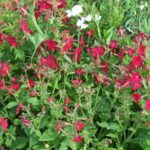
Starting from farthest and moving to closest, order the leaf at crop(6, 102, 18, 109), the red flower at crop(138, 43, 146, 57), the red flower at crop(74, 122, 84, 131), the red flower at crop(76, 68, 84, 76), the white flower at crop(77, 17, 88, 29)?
the white flower at crop(77, 17, 88, 29), the red flower at crop(76, 68, 84, 76), the leaf at crop(6, 102, 18, 109), the red flower at crop(138, 43, 146, 57), the red flower at crop(74, 122, 84, 131)

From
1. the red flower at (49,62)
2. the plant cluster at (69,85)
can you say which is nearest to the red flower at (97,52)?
the plant cluster at (69,85)

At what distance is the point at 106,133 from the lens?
2.61m

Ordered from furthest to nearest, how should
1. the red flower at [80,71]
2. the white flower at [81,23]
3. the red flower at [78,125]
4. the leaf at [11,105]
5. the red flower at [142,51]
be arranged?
the white flower at [81,23] < the red flower at [80,71] < the leaf at [11,105] < the red flower at [142,51] < the red flower at [78,125]

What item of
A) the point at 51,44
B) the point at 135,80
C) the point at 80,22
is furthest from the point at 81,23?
the point at 135,80

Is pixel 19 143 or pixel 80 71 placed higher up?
pixel 80 71

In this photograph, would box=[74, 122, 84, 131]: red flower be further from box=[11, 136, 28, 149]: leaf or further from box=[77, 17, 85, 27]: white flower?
box=[77, 17, 85, 27]: white flower

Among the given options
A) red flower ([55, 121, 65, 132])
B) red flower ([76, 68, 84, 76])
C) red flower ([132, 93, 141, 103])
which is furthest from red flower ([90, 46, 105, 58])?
red flower ([55, 121, 65, 132])

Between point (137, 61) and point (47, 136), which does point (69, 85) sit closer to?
point (47, 136)

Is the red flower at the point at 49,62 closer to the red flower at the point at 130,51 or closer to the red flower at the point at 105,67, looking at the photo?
the red flower at the point at 105,67

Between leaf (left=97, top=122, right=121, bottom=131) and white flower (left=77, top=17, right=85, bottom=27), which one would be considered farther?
white flower (left=77, top=17, right=85, bottom=27)

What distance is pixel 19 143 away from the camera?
104 inches

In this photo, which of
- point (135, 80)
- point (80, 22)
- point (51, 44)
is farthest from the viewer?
point (80, 22)

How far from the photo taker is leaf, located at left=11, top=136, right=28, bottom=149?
103 inches

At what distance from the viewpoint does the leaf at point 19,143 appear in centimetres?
262
